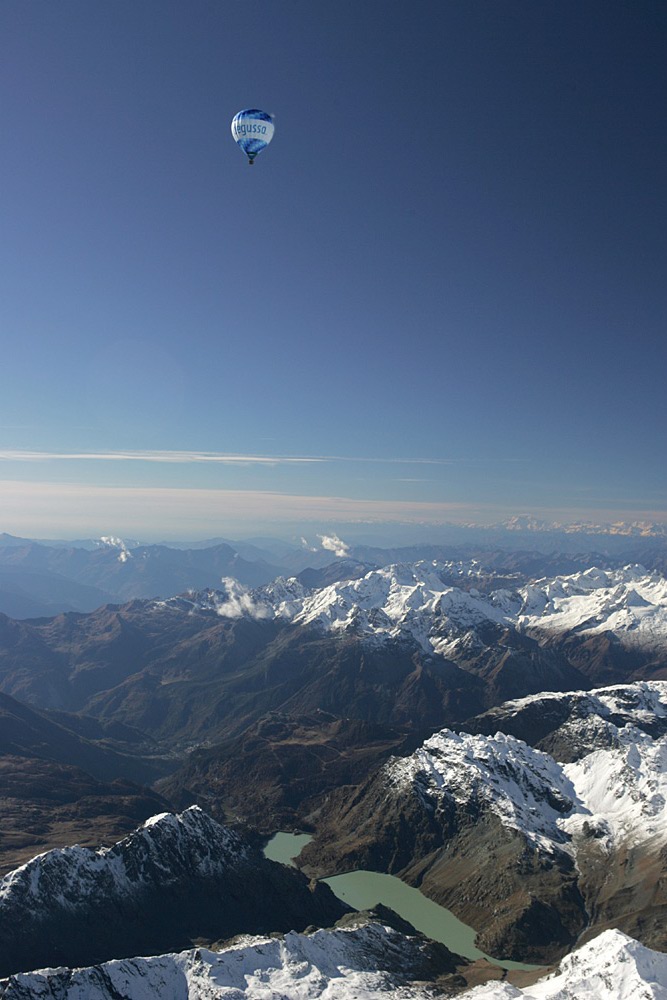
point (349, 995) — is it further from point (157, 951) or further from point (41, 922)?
point (41, 922)

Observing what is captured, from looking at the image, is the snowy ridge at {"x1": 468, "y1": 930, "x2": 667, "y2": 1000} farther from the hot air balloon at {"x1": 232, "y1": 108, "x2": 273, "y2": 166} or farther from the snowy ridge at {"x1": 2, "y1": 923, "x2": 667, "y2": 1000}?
the hot air balloon at {"x1": 232, "y1": 108, "x2": 273, "y2": 166}

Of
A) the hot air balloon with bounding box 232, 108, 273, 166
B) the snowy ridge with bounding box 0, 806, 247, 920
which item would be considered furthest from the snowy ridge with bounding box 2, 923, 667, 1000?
the hot air balloon with bounding box 232, 108, 273, 166

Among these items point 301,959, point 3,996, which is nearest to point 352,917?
point 301,959

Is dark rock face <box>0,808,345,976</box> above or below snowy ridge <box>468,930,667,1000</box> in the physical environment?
below

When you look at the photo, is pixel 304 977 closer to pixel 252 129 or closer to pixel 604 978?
pixel 604 978

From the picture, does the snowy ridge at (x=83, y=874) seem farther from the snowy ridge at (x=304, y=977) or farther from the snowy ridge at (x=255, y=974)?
the snowy ridge at (x=304, y=977)

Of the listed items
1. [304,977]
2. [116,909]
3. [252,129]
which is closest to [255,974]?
[304,977]
